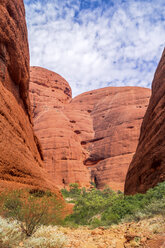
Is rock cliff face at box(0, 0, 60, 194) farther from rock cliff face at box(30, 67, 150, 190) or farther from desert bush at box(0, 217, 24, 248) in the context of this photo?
rock cliff face at box(30, 67, 150, 190)

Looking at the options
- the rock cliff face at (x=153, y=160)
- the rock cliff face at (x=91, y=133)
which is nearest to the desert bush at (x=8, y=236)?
the rock cliff face at (x=153, y=160)

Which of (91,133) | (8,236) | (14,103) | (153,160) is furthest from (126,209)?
(91,133)

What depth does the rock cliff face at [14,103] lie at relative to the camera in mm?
9391

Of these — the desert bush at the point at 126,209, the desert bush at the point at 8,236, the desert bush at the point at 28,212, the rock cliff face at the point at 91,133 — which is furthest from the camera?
the rock cliff face at the point at 91,133

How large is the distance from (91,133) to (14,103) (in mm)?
38838

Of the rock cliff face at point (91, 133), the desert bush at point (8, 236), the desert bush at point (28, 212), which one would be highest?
the desert bush at point (8, 236)

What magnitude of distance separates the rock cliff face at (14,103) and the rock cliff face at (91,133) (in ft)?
76.9

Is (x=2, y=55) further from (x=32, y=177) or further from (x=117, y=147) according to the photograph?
(x=117, y=147)

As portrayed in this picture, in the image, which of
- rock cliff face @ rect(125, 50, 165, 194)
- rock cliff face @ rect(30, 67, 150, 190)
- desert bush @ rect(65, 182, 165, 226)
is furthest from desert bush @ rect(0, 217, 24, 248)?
rock cliff face @ rect(30, 67, 150, 190)

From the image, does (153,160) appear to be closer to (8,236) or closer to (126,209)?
(126,209)

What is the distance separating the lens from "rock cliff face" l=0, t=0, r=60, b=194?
9.39 metres

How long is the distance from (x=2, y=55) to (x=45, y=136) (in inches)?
1208

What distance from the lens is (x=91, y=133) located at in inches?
2003

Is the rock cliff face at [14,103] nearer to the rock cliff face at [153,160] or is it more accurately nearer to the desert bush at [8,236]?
the desert bush at [8,236]
